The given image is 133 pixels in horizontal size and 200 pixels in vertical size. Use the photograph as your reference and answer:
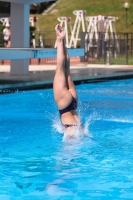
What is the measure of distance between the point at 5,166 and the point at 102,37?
74.7 ft

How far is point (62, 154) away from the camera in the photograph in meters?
→ 7.02

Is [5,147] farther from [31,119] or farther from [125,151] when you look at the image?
[31,119]

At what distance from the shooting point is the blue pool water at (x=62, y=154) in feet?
17.7

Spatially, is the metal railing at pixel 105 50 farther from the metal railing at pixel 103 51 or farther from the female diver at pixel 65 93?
the female diver at pixel 65 93

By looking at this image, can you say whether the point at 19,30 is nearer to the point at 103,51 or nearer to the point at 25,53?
the point at 25,53

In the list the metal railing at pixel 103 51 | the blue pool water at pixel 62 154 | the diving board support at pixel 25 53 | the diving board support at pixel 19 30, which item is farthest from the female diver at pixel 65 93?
the metal railing at pixel 103 51

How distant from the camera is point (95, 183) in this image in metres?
5.64

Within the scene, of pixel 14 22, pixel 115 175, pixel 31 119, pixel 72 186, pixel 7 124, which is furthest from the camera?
pixel 14 22

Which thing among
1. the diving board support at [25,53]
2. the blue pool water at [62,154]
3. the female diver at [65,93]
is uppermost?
the diving board support at [25,53]

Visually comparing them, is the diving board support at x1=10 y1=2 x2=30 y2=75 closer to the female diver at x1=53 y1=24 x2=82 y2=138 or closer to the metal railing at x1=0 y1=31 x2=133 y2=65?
the metal railing at x1=0 y1=31 x2=133 y2=65

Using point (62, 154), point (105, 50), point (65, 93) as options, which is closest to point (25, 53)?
point (65, 93)

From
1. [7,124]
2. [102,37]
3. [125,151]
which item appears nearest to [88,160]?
[125,151]

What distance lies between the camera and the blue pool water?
540 centimetres

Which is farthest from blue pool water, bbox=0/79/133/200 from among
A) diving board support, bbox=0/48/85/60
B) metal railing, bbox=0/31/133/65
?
metal railing, bbox=0/31/133/65
